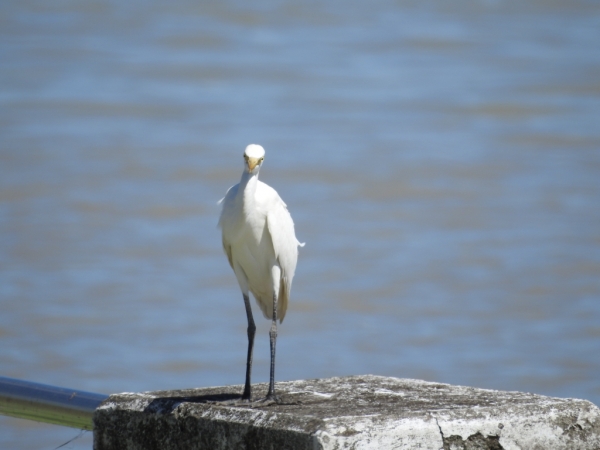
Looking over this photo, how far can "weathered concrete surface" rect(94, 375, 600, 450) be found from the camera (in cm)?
208

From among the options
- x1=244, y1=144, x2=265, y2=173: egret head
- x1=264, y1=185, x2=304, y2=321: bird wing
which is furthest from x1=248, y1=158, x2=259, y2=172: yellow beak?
x1=264, y1=185, x2=304, y2=321: bird wing

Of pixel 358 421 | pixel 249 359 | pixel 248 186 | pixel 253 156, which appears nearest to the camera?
pixel 358 421

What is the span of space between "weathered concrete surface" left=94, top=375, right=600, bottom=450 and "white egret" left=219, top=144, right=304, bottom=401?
0.62 metres

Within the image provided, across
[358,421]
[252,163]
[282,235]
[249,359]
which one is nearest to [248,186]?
[252,163]

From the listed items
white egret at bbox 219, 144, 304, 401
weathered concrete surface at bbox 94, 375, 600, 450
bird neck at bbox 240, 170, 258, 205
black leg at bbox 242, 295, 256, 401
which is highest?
bird neck at bbox 240, 170, 258, 205

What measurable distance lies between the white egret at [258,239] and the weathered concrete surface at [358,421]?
A: 0.62m

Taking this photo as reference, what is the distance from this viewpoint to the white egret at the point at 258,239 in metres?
3.17

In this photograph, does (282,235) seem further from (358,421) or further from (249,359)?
(358,421)

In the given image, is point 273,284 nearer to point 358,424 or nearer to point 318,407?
point 318,407

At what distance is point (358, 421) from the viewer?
2.07 m

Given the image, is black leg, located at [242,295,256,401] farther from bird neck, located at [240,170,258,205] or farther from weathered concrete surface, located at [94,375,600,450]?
bird neck, located at [240,170,258,205]

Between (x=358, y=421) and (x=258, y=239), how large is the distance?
4.19 ft

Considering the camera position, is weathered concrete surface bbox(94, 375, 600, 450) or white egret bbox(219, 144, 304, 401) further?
white egret bbox(219, 144, 304, 401)

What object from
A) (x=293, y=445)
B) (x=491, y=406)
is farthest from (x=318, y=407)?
(x=491, y=406)
